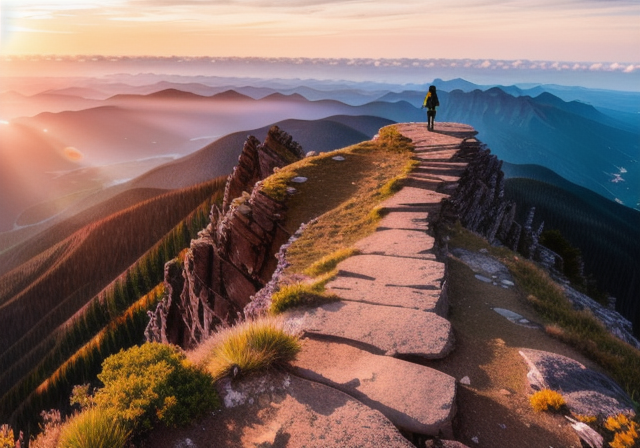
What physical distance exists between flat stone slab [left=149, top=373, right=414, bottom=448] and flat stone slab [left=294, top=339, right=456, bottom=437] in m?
0.29

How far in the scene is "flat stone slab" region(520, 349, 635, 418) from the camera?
603cm

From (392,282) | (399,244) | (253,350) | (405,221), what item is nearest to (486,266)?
(405,221)

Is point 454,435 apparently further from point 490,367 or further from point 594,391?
point 594,391

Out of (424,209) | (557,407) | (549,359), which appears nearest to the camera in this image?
(557,407)

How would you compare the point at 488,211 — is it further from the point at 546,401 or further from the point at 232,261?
the point at 546,401

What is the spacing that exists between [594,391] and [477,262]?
651cm

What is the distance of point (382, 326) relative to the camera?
7504 millimetres

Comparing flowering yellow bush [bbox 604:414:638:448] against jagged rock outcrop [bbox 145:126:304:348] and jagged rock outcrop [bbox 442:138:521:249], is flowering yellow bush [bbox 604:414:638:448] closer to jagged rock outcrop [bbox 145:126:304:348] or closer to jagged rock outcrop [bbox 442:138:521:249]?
jagged rock outcrop [bbox 442:138:521:249]

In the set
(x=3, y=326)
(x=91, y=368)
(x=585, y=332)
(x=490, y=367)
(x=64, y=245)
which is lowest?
(x=3, y=326)

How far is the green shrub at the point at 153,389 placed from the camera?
16.4 ft

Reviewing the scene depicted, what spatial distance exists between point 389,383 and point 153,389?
3.11 m

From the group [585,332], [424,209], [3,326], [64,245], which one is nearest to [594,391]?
[585,332]

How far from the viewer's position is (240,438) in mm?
4957

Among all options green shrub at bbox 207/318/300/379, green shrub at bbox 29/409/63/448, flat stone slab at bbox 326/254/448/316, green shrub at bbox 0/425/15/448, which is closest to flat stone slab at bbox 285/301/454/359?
flat stone slab at bbox 326/254/448/316
